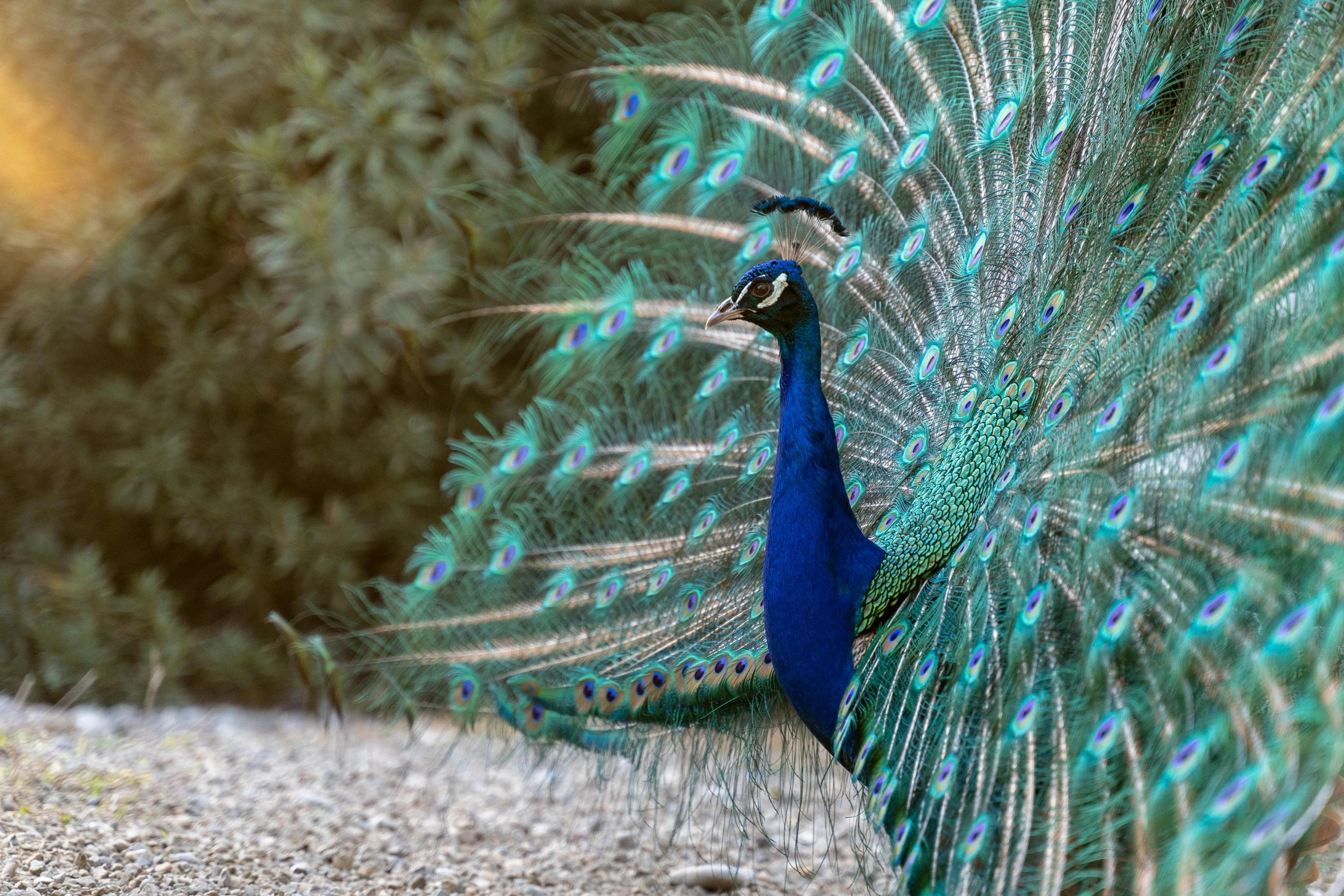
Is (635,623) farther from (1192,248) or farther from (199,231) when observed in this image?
(199,231)

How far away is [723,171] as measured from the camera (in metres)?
2.83

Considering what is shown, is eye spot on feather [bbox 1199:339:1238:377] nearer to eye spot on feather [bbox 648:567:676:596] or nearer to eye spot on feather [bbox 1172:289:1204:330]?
eye spot on feather [bbox 1172:289:1204:330]

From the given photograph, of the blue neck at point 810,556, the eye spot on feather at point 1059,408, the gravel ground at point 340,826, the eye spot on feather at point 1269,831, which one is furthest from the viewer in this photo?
the gravel ground at point 340,826

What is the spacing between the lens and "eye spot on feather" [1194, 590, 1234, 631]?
1.44 meters

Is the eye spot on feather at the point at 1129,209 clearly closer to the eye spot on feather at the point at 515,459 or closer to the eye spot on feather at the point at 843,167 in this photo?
the eye spot on feather at the point at 843,167

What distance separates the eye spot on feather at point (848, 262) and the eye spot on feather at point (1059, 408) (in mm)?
762

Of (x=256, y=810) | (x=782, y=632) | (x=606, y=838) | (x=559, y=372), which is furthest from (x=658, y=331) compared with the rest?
(x=256, y=810)

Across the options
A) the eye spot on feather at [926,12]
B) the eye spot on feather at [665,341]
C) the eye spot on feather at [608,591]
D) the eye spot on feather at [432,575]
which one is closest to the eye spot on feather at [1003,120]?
the eye spot on feather at [926,12]

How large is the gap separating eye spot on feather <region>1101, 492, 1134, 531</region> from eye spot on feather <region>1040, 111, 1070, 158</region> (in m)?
0.74

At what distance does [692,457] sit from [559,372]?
41 cm

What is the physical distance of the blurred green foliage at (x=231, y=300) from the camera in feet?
13.7

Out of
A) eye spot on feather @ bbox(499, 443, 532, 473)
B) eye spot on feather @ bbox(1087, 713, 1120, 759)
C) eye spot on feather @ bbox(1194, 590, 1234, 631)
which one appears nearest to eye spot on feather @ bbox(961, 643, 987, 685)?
eye spot on feather @ bbox(1087, 713, 1120, 759)

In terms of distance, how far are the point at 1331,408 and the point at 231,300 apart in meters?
4.12

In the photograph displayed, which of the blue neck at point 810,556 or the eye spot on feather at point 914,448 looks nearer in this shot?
the blue neck at point 810,556
